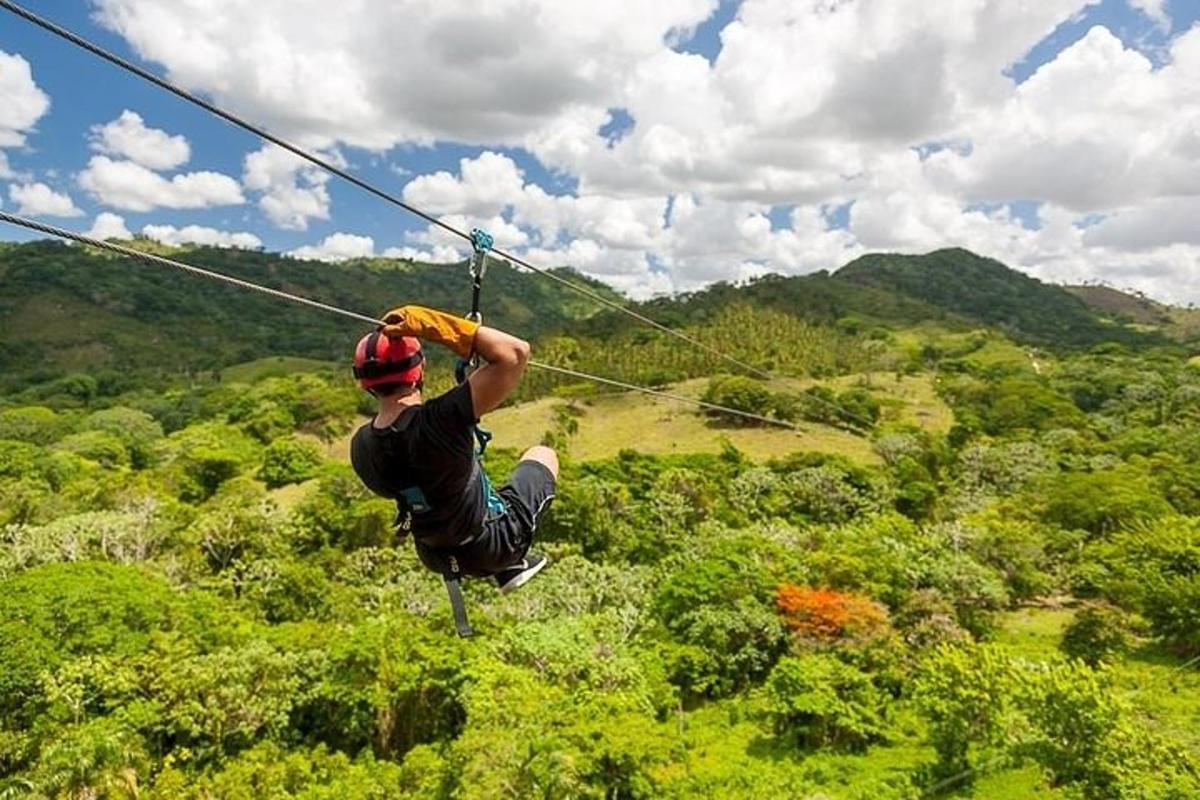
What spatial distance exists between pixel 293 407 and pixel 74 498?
33.0 m

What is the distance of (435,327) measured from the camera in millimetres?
3260

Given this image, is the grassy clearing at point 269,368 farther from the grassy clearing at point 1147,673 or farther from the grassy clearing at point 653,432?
the grassy clearing at point 1147,673

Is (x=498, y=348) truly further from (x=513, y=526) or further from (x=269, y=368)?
(x=269, y=368)

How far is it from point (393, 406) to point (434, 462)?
345mm

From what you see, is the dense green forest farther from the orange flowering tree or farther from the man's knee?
the man's knee

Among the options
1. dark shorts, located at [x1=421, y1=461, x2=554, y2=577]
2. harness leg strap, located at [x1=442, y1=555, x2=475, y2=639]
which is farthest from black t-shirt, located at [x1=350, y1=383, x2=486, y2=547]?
harness leg strap, located at [x1=442, y1=555, x2=475, y2=639]

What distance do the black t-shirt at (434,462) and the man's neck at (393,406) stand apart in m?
0.04

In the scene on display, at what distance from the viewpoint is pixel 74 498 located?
148 feet

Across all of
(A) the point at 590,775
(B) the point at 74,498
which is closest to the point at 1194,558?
(A) the point at 590,775

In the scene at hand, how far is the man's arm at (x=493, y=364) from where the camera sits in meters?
3.27

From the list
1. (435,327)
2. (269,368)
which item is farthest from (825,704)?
(269,368)

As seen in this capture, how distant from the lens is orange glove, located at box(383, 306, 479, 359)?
3.23 metres

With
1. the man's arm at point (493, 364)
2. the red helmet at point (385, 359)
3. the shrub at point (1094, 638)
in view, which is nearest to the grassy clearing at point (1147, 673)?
the shrub at point (1094, 638)

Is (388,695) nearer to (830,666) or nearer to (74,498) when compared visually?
(830,666)
